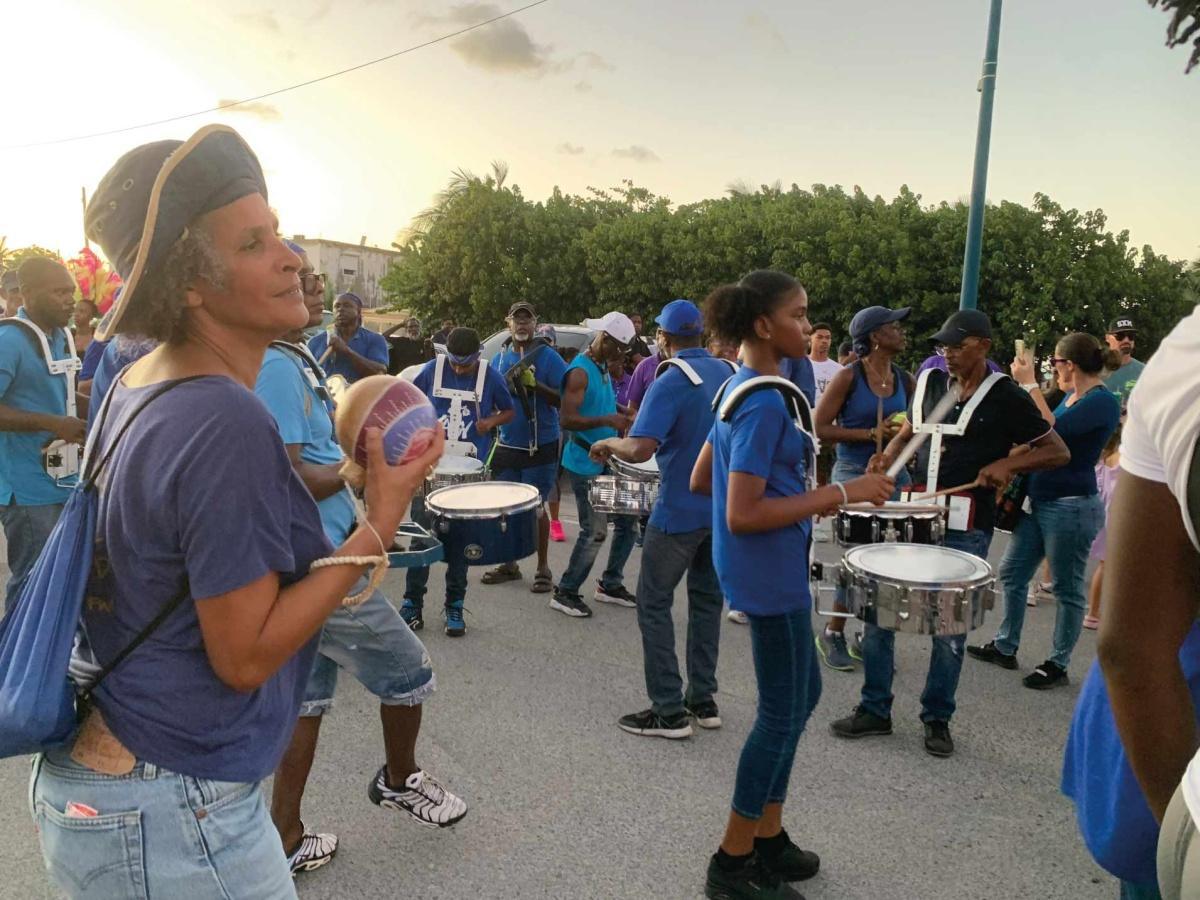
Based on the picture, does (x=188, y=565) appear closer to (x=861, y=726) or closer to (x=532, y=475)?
(x=861, y=726)

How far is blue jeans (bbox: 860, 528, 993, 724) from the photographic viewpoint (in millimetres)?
4164

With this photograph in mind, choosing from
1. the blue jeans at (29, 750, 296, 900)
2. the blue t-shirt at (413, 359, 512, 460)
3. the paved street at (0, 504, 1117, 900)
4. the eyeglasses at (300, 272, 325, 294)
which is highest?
the eyeglasses at (300, 272, 325, 294)

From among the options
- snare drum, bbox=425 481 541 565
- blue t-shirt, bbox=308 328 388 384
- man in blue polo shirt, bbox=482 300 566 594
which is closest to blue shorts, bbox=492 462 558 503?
man in blue polo shirt, bbox=482 300 566 594

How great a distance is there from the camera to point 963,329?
448 cm

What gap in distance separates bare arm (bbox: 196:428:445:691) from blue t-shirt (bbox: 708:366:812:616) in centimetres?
157

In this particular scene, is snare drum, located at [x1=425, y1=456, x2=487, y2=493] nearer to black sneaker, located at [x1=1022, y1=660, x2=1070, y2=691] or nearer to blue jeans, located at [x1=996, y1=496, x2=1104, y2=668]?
blue jeans, located at [x1=996, y1=496, x2=1104, y2=668]

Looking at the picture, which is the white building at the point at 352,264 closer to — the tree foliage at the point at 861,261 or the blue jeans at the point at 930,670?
the tree foliage at the point at 861,261

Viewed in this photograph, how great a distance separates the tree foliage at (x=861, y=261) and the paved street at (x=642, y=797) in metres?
10.7

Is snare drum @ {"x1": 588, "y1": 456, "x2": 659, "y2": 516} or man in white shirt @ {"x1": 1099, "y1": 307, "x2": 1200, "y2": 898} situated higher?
man in white shirt @ {"x1": 1099, "y1": 307, "x2": 1200, "y2": 898}

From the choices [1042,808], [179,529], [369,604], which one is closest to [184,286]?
[179,529]

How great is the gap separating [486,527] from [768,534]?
6.24 feet

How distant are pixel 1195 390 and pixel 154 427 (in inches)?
54.8

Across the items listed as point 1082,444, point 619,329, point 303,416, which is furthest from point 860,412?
point 303,416

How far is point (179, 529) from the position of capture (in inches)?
49.8
